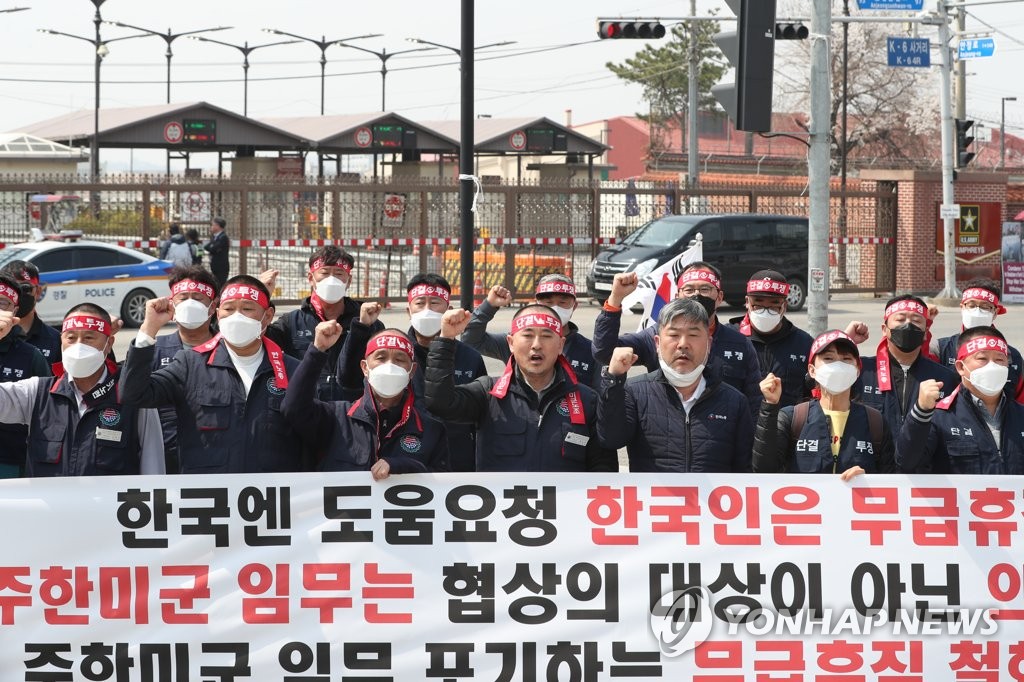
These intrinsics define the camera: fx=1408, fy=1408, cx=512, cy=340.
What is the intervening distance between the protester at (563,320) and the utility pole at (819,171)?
5.60m

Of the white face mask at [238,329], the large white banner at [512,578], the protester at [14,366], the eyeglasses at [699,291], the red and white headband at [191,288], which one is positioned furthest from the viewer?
the eyeglasses at [699,291]

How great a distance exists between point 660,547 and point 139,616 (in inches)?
75.8

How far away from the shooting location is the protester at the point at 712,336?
21.6 ft

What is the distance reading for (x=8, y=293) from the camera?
7332 mm

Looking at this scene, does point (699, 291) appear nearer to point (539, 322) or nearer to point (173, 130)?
point (539, 322)

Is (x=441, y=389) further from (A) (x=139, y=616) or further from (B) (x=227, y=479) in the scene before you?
(A) (x=139, y=616)

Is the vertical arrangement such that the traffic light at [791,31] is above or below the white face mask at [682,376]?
above

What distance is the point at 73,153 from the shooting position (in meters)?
41.8

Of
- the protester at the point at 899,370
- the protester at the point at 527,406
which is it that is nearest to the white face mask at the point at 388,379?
the protester at the point at 527,406

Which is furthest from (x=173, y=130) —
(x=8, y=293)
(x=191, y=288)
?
(x=191, y=288)

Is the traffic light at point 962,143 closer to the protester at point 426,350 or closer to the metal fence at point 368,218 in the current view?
the metal fence at point 368,218

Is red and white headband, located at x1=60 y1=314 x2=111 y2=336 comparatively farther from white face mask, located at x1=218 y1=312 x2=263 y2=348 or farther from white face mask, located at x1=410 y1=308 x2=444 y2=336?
white face mask, located at x1=410 y1=308 x2=444 y2=336

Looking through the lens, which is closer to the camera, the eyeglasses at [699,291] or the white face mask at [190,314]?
the white face mask at [190,314]

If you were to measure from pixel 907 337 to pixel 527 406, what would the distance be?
203cm
